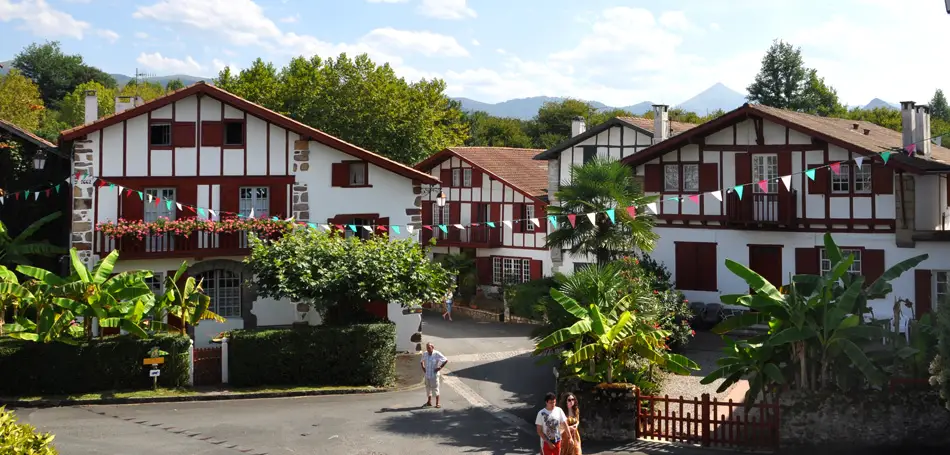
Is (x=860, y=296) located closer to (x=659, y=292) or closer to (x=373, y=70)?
(x=659, y=292)

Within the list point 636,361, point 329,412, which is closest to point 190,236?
point 329,412

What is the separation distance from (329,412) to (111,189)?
36.1ft

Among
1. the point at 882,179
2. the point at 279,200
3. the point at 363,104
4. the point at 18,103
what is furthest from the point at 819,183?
the point at 18,103

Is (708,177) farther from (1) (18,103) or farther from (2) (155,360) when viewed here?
(1) (18,103)

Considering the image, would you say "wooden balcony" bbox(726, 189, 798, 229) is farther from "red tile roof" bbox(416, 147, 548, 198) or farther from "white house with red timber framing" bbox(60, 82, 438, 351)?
"red tile roof" bbox(416, 147, 548, 198)

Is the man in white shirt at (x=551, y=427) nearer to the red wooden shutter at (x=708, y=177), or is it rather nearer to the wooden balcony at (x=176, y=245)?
the wooden balcony at (x=176, y=245)

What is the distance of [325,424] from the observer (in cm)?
2022

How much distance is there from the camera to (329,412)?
70.3ft

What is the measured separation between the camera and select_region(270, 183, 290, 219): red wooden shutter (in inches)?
1144

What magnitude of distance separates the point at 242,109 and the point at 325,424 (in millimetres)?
12097

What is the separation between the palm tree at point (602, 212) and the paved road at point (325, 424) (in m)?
3.89

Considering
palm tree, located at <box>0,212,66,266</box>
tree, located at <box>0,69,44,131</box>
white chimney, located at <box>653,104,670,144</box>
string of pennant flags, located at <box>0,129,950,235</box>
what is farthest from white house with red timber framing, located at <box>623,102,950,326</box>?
tree, located at <box>0,69,44,131</box>

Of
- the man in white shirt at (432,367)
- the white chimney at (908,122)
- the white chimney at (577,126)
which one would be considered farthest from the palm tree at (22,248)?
the white chimney at (908,122)

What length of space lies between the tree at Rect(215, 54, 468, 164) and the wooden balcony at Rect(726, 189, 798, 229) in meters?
27.1
